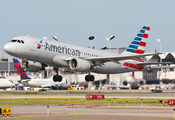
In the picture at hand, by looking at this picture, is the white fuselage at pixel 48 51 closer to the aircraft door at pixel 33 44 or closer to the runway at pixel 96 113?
the aircraft door at pixel 33 44

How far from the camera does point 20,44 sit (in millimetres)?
41531

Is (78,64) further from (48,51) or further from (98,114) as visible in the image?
(98,114)

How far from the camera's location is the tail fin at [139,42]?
60094 millimetres

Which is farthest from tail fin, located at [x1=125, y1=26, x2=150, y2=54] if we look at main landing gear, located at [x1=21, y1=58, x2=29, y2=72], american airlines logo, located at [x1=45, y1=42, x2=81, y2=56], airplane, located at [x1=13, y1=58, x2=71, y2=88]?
airplane, located at [x1=13, y1=58, x2=71, y2=88]

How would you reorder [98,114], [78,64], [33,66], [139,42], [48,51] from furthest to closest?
[139,42]
[33,66]
[78,64]
[48,51]
[98,114]

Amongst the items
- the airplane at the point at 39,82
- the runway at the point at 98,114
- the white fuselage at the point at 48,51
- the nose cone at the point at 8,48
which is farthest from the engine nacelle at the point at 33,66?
the airplane at the point at 39,82

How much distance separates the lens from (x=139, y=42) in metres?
61.2

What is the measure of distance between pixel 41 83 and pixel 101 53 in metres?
66.8

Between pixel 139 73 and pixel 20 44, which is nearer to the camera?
pixel 20 44

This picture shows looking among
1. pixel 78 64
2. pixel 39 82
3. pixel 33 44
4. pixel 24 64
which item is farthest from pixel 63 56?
pixel 39 82

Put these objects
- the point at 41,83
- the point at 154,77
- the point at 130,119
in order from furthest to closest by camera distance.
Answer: the point at 41,83 < the point at 154,77 < the point at 130,119

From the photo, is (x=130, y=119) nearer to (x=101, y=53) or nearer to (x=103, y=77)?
(x=101, y=53)

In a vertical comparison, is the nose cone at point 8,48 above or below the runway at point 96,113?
above

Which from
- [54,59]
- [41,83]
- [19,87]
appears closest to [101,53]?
[54,59]
